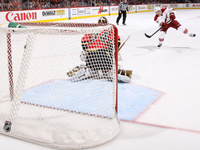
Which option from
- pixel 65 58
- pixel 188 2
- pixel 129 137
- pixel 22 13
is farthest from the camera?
pixel 188 2

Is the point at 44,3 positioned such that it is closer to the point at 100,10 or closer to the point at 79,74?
the point at 100,10

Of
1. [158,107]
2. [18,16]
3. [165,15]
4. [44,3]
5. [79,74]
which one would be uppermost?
[44,3]

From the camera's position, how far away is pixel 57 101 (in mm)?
2584

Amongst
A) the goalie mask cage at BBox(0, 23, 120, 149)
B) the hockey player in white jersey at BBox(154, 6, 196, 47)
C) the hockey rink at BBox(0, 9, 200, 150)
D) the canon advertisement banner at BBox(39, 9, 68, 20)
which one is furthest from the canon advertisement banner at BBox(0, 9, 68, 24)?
the goalie mask cage at BBox(0, 23, 120, 149)

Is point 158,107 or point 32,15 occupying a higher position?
point 32,15

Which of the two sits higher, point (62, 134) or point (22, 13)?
point (22, 13)

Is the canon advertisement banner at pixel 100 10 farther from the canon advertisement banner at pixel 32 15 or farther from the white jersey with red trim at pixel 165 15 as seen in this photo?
the white jersey with red trim at pixel 165 15


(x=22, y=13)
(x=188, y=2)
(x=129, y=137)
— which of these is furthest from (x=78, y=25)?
(x=188, y=2)

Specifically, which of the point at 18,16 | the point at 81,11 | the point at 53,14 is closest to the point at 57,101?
the point at 18,16

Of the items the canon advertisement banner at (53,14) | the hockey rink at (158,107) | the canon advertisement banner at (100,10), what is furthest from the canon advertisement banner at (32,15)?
the hockey rink at (158,107)

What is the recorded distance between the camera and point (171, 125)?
2.16m

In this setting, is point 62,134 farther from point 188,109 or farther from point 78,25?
point 188,109

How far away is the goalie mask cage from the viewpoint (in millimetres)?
1867

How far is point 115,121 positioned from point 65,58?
202 cm
